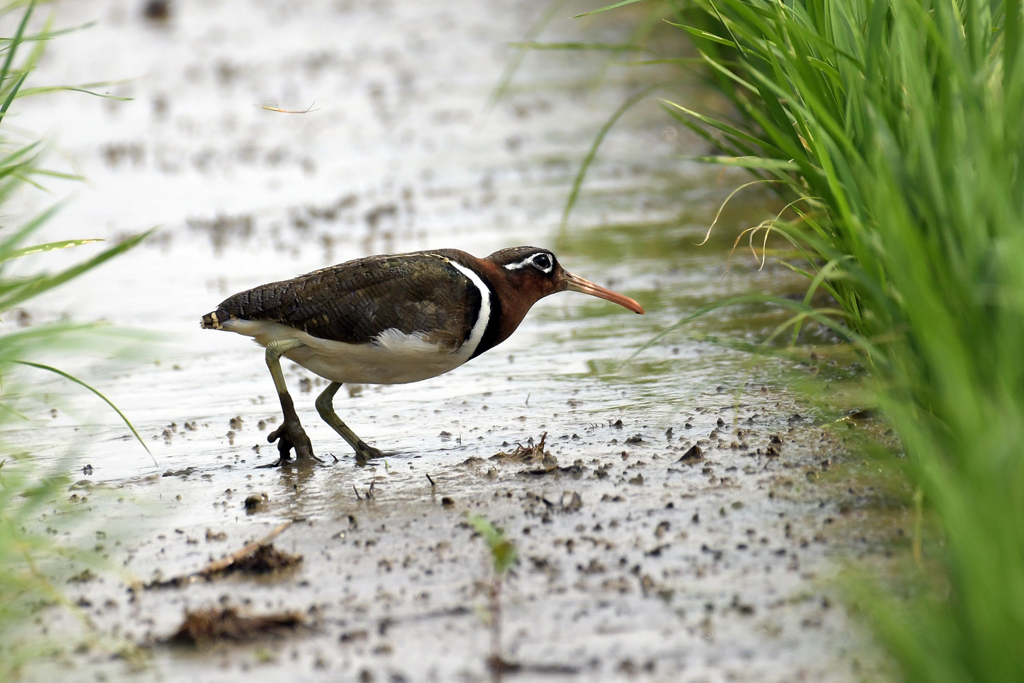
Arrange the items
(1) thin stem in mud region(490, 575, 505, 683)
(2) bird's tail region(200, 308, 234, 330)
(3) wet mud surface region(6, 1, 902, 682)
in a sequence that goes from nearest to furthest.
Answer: (1) thin stem in mud region(490, 575, 505, 683)
(3) wet mud surface region(6, 1, 902, 682)
(2) bird's tail region(200, 308, 234, 330)

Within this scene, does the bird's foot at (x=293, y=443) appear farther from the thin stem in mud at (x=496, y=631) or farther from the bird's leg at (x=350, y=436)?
the thin stem in mud at (x=496, y=631)

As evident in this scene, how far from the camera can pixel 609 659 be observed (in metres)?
2.94

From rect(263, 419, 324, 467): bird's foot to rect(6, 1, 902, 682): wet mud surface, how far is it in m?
0.11

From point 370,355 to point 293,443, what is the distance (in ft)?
1.67

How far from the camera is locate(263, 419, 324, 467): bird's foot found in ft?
16.0

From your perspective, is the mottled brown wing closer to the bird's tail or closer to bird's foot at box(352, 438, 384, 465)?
the bird's tail

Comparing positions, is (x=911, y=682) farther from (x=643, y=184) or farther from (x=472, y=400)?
(x=643, y=184)

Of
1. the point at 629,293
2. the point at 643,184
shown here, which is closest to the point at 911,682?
the point at 629,293

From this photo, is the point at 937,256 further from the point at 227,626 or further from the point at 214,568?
the point at 214,568

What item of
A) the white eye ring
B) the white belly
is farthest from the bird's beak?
the white belly

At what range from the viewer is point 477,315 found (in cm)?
489

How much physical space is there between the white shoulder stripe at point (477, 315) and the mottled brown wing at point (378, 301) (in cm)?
3

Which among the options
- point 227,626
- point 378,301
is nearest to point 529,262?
point 378,301

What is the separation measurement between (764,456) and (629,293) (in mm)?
2883
